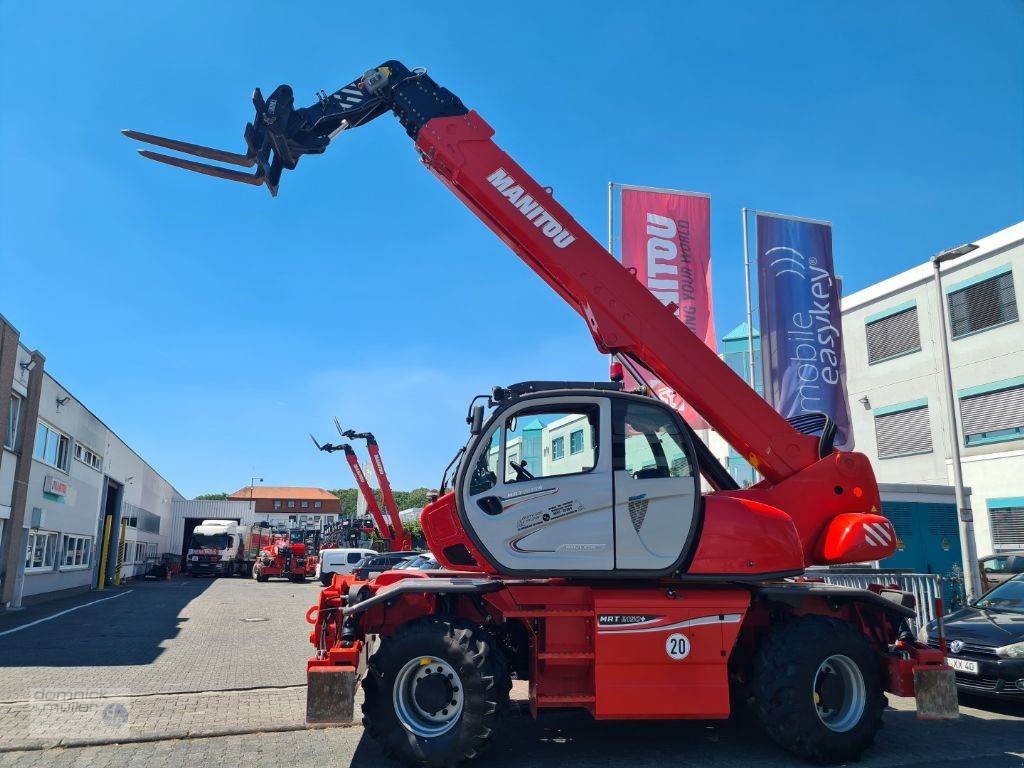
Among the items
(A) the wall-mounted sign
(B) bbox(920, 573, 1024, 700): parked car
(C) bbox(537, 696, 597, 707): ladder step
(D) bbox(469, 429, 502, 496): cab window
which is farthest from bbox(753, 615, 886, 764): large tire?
(A) the wall-mounted sign

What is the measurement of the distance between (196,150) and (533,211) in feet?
11.0

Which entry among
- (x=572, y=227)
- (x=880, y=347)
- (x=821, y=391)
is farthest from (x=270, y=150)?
(x=880, y=347)

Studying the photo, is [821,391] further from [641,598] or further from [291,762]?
[291,762]

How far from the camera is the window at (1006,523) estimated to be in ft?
70.1

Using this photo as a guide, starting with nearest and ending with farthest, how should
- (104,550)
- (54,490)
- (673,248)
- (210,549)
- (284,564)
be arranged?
(673,248), (54,490), (104,550), (284,564), (210,549)

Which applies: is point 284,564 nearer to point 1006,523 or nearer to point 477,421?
point 1006,523

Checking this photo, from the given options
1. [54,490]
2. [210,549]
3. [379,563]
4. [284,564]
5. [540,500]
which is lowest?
[284,564]

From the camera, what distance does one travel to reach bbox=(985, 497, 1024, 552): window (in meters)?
21.4

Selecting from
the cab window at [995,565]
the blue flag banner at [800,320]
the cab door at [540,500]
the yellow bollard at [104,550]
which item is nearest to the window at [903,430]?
the cab window at [995,565]

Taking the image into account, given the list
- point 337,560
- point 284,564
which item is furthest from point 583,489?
point 284,564

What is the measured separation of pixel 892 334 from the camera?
26219mm

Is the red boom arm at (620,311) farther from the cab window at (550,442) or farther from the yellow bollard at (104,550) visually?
the yellow bollard at (104,550)

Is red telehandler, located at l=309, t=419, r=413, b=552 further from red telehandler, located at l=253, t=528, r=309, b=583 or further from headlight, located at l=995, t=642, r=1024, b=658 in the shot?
headlight, located at l=995, t=642, r=1024, b=658

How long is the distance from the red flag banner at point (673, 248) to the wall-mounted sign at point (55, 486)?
58.3 ft
